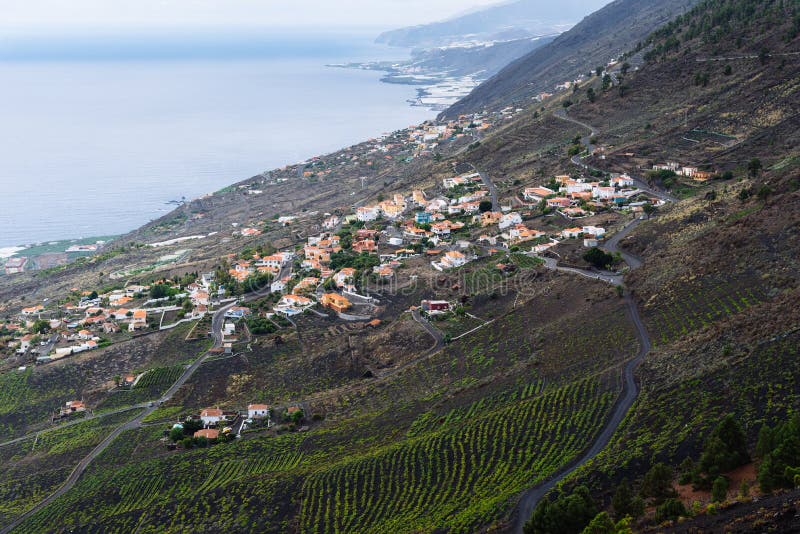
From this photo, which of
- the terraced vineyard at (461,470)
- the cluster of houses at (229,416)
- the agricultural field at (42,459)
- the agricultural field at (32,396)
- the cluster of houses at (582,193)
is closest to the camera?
the terraced vineyard at (461,470)

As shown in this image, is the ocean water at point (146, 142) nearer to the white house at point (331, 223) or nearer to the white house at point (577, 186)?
the white house at point (331, 223)

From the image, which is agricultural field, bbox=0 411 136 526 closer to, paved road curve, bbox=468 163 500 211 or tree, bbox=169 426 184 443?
tree, bbox=169 426 184 443

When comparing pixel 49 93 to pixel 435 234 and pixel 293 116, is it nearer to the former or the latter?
pixel 293 116


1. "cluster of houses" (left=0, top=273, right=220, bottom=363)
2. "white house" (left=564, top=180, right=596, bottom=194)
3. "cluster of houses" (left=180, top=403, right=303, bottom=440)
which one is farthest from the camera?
"white house" (left=564, top=180, right=596, bottom=194)

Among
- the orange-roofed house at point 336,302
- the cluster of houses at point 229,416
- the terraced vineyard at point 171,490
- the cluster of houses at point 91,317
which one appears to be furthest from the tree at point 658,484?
the cluster of houses at point 91,317

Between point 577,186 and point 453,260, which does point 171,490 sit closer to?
point 453,260

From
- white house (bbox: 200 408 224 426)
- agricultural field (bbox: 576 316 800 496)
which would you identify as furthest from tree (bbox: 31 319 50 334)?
agricultural field (bbox: 576 316 800 496)
